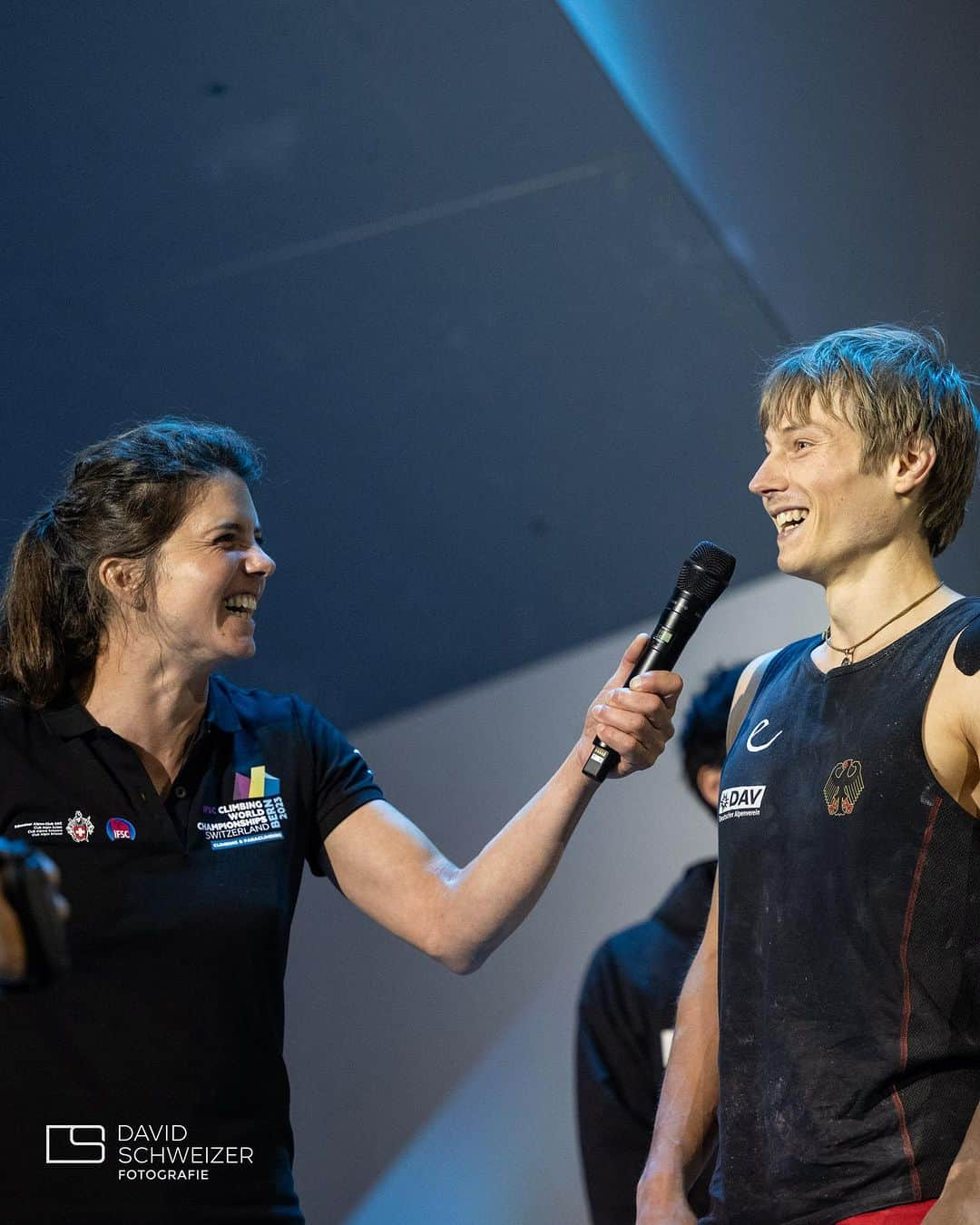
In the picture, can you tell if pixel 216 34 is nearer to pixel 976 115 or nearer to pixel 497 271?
pixel 497 271

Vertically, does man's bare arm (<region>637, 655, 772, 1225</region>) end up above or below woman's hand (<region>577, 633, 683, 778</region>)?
below

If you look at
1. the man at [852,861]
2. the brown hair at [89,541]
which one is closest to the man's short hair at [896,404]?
the man at [852,861]

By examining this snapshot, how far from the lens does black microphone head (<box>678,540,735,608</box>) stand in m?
1.65

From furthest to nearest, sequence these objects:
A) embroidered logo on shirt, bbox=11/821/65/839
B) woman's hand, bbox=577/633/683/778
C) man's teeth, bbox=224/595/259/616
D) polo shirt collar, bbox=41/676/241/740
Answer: man's teeth, bbox=224/595/259/616
polo shirt collar, bbox=41/676/241/740
embroidered logo on shirt, bbox=11/821/65/839
woman's hand, bbox=577/633/683/778

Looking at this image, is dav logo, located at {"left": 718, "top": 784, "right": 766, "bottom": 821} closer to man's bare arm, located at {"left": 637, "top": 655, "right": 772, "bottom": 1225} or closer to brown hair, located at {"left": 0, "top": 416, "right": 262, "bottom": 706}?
man's bare arm, located at {"left": 637, "top": 655, "right": 772, "bottom": 1225}

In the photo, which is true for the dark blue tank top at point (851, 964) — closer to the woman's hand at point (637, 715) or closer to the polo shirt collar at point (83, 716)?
the woman's hand at point (637, 715)

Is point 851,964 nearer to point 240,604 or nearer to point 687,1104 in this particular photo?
point 687,1104

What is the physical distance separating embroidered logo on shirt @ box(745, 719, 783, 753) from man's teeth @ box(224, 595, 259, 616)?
775 millimetres

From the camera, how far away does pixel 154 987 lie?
175 cm

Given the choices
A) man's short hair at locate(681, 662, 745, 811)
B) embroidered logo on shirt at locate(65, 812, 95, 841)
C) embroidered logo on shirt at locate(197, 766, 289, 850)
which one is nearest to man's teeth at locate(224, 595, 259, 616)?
embroidered logo on shirt at locate(197, 766, 289, 850)

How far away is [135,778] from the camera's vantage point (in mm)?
1896

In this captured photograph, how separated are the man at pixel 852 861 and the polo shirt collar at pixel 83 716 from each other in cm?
77

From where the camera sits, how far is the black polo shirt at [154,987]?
167 cm


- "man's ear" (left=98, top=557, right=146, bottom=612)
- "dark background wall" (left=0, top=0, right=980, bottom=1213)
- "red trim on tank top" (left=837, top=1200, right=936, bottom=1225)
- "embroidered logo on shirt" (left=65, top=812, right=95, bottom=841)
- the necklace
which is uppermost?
"dark background wall" (left=0, top=0, right=980, bottom=1213)
